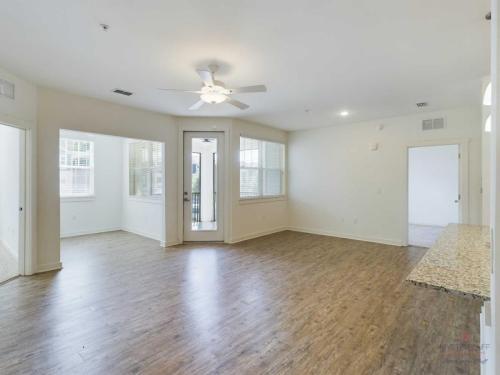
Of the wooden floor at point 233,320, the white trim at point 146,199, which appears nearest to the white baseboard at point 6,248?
the wooden floor at point 233,320

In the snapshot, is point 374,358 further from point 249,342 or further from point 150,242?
point 150,242

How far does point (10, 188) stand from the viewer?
4.25 meters

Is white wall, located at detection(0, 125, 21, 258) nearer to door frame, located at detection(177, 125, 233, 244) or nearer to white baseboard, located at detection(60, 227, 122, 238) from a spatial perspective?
white baseboard, located at detection(60, 227, 122, 238)

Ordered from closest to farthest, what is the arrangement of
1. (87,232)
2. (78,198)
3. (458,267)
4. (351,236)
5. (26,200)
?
(458,267) → (26,200) → (351,236) → (78,198) → (87,232)

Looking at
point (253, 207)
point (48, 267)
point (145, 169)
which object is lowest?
point (48, 267)

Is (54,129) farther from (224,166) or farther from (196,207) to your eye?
(224,166)

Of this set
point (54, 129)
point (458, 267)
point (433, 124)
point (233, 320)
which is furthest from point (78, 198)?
point (433, 124)

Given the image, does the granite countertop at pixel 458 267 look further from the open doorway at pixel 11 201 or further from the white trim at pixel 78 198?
the white trim at pixel 78 198

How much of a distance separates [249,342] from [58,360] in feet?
4.83

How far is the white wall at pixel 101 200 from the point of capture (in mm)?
6348

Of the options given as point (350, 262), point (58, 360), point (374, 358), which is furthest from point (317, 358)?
point (350, 262)

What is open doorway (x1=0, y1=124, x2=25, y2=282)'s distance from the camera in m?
3.72

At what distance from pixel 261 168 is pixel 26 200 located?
455 centimetres

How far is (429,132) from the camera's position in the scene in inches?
204
